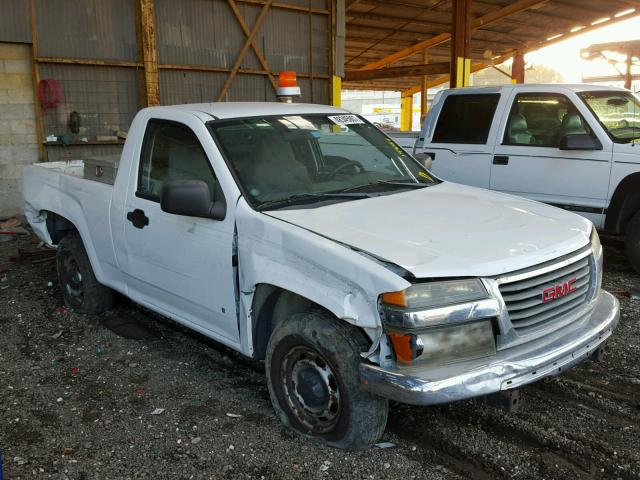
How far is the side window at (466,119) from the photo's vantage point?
7.21 metres

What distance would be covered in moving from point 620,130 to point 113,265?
5.14 m

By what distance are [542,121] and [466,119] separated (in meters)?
0.91

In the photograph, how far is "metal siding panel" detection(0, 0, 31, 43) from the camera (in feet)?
30.6

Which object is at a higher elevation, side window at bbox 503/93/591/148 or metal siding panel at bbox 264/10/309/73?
metal siding panel at bbox 264/10/309/73

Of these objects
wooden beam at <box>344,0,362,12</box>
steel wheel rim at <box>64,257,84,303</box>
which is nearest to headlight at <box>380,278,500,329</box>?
steel wheel rim at <box>64,257,84,303</box>

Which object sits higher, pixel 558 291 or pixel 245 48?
pixel 245 48

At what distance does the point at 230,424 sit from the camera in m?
3.54

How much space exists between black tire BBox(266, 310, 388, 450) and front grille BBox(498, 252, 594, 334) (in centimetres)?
70

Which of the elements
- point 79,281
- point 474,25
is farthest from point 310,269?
point 474,25

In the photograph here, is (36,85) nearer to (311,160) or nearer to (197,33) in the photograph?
(197,33)

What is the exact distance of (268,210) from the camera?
11.3 ft

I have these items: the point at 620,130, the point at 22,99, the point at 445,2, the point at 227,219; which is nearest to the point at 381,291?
the point at 227,219

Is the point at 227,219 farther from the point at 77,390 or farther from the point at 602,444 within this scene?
the point at 602,444

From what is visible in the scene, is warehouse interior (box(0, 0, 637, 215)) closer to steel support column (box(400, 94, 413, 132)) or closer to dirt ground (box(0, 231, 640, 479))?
dirt ground (box(0, 231, 640, 479))
